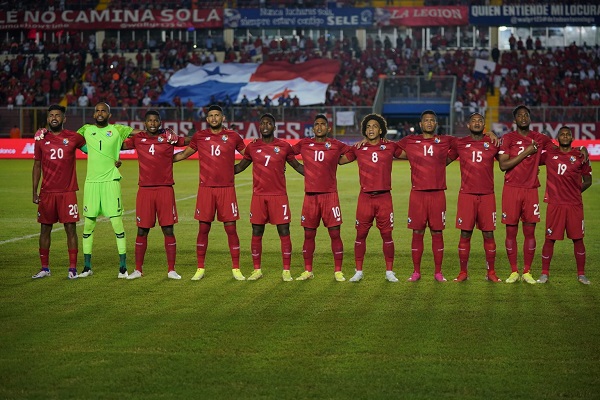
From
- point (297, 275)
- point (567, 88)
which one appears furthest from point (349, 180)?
point (567, 88)

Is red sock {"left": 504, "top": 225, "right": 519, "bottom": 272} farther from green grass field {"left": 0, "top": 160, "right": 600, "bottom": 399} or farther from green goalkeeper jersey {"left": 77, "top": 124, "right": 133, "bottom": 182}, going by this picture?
green goalkeeper jersey {"left": 77, "top": 124, "right": 133, "bottom": 182}

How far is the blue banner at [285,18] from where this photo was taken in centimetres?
5656

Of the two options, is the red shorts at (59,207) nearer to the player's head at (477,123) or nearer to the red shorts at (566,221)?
the player's head at (477,123)

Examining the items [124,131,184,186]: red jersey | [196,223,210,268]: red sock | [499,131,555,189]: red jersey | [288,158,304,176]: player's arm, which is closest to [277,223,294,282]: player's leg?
[288,158,304,176]: player's arm

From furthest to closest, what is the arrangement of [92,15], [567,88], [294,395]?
[92,15] < [567,88] < [294,395]

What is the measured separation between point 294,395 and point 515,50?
47.8 metres

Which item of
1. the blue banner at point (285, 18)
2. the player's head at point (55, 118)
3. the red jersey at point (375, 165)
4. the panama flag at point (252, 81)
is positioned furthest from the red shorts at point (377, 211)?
the blue banner at point (285, 18)

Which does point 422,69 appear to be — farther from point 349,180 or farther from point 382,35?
point 349,180

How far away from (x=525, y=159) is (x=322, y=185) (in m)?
2.53

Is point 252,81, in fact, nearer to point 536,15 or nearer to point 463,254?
point 536,15

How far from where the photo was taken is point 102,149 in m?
12.7

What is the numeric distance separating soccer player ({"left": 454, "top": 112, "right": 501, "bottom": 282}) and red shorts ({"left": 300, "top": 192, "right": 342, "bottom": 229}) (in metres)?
1.51

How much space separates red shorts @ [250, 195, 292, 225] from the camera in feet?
41.0

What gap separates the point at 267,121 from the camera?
12281 millimetres
